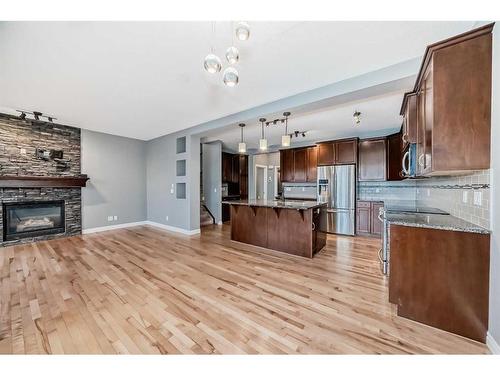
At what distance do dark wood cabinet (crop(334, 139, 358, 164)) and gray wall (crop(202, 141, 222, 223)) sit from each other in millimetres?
3436

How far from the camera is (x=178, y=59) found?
7.32ft

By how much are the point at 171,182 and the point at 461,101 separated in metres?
5.58

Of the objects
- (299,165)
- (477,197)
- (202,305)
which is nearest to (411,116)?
(477,197)

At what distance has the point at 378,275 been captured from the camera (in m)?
2.82

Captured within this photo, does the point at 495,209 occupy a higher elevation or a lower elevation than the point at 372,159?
lower

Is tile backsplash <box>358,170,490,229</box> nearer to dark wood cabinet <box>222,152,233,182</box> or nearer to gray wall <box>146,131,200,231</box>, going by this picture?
gray wall <box>146,131,200,231</box>

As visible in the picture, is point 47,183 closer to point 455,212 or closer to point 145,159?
point 145,159

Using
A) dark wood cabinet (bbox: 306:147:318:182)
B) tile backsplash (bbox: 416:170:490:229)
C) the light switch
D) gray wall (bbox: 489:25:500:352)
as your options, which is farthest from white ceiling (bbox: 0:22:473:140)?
dark wood cabinet (bbox: 306:147:318:182)

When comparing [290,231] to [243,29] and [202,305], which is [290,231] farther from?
[243,29]

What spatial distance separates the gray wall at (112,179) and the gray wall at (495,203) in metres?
6.95

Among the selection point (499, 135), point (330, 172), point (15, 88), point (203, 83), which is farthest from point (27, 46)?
point (330, 172)

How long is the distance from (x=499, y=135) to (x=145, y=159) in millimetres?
7106

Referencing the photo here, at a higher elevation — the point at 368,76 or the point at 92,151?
the point at 368,76

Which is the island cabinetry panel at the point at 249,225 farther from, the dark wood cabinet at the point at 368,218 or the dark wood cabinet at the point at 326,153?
the dark wood cabinet at the point at 368,218
